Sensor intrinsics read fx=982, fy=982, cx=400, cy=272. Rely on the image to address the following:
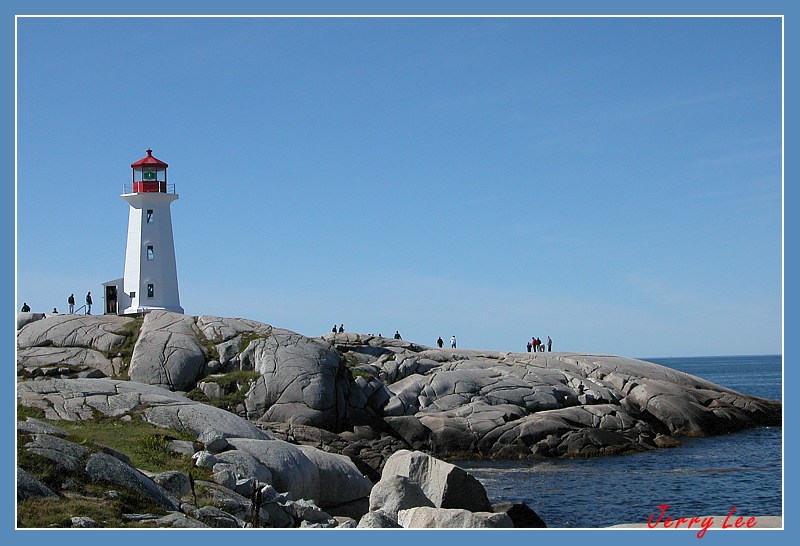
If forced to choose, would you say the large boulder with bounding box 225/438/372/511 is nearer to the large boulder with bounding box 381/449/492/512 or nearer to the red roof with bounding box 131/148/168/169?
the large boulder with bounding box 381/449/492/512

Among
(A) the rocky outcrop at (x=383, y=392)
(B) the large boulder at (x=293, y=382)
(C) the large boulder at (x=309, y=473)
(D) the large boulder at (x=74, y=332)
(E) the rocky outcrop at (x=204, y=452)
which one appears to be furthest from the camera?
(D) the large boulder at (x=74, y=332)

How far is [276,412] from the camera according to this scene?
134 feet

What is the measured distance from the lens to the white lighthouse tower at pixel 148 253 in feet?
174

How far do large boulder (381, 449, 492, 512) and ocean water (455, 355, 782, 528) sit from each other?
5.45m

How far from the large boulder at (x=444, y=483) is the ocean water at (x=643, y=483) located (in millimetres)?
5452

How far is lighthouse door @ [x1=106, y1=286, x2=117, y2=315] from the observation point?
177 feet

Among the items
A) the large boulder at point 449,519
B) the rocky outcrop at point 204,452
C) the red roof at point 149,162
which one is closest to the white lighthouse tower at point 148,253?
the red roof at point 149,162

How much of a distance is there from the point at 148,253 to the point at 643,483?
98.0 feet

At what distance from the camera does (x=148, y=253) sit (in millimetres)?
53531

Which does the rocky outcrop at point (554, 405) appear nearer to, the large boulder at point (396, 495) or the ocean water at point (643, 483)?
the ocean water at point (643, 483)

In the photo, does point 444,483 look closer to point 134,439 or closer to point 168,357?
point 134,439

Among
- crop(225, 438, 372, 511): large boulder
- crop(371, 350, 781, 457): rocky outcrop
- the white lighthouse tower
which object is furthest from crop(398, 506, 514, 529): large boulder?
the white lighthouse tower

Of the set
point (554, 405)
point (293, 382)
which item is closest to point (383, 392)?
point (293, 382)

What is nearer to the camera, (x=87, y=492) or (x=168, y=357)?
(x=87, y=492)
